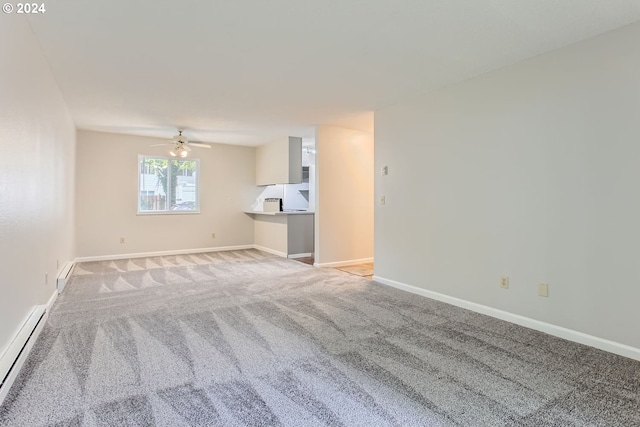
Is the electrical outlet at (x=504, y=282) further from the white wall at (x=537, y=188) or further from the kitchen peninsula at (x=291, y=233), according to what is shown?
the kitchen peninsula at (x=291, y=233)

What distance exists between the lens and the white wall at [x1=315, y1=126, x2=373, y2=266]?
5492mm

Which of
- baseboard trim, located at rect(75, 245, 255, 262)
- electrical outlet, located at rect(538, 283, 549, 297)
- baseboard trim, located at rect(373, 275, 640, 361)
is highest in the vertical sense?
electrical outlet, located at rect(538, 283, 549, 297)

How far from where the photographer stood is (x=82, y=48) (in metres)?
2.80

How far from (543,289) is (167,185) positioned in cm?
662

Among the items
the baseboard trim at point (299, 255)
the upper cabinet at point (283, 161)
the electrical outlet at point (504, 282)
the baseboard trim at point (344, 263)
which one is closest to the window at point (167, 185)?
the upper cabinet at point (283, 161)

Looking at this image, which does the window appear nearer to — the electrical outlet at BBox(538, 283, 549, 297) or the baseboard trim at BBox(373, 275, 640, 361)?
the baseboard trim at BBox(373, 275, 640, 361)

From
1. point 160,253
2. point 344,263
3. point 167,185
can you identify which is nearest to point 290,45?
point 344,263

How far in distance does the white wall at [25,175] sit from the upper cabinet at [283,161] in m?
3.57

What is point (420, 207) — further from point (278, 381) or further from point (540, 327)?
point (278, 381)

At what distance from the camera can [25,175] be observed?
250 centimetres

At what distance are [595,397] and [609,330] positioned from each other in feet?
2.82

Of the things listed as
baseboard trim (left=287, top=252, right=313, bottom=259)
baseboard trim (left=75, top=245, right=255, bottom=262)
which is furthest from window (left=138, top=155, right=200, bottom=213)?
baseboard trim (left=287, top=252, right=313, bottom=259)

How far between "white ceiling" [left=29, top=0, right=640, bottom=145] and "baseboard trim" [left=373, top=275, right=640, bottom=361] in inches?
90.7

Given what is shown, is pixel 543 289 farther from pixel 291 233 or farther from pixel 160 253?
pixel 160 253
